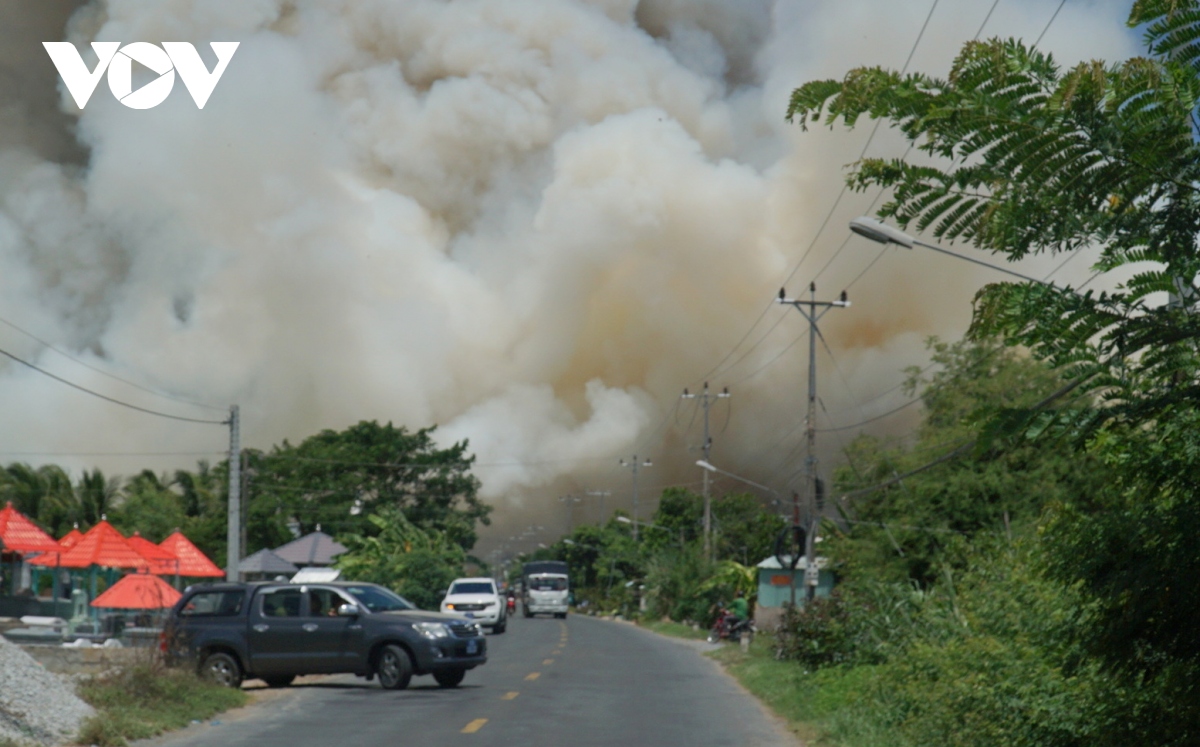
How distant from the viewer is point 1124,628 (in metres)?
7.91

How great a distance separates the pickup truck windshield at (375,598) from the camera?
75.4 ft

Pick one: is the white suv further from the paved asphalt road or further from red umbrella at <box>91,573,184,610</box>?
the paved asphalt road

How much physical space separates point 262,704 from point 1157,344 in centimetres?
1623

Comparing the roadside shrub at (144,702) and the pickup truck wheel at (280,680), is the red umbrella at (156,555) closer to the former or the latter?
the pickup truck wheel at (280,680)

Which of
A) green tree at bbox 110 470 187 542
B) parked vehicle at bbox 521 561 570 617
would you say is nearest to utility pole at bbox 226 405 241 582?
green tree at bbox 110 470 187 542

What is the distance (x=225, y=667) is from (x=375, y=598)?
9.38ft

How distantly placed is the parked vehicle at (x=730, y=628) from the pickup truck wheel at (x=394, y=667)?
66.1 feet

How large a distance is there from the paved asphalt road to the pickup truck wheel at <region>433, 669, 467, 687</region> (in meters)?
0.21

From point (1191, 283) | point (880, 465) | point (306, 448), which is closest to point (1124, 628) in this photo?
point (1191, 283)

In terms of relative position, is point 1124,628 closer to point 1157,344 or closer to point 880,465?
point 1157,344

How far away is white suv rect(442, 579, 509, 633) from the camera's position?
4750 centimetres

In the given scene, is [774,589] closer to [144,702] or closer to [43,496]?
[144,702]

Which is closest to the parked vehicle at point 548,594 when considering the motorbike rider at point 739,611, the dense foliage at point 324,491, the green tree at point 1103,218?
the dense foliage at point 324,491

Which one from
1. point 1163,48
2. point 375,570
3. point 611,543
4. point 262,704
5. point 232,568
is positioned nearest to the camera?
point 1163,48
